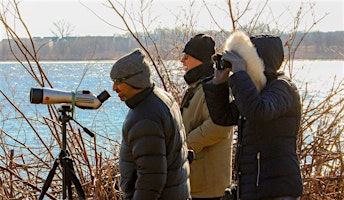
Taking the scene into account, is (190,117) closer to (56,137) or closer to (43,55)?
(56,137)

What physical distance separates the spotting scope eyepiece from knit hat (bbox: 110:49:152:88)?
0.34 meters

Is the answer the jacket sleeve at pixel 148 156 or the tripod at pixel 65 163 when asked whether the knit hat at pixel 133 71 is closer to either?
the jacket sleeve at pixel 148 156

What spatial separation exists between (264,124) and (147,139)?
0.54 metres

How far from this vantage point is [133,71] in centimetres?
282

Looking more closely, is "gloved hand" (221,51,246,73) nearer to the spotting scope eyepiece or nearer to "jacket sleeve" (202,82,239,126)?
"jacket sleeve" (202,82,239,126)

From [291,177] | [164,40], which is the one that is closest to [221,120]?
[291,177]

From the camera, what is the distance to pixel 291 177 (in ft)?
9.29

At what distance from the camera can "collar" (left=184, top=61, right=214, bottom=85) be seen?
3734 mm

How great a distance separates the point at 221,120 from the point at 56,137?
2.39 metres

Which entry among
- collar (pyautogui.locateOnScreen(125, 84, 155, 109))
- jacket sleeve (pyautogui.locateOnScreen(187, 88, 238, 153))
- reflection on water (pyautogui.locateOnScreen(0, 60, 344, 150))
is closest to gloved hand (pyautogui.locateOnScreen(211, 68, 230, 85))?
collar (pyautogui.locateOnScreen(125, 84, 155, 109))

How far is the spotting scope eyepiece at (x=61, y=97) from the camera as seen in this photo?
312 cm

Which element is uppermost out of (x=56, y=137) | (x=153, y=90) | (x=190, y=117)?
(x=153, y=90)

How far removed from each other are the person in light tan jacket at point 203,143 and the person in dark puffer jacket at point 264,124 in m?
0.66

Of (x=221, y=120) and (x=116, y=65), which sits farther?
(x=221, y=120)
